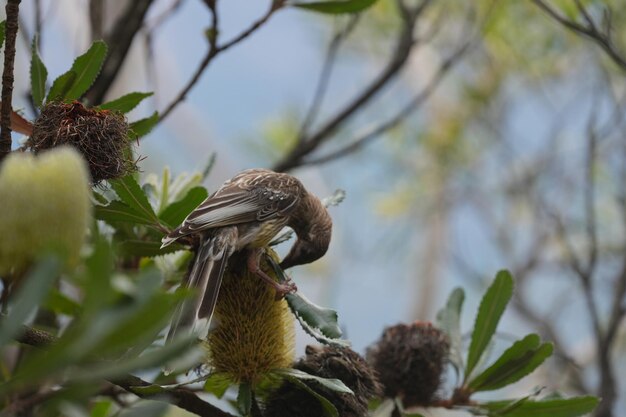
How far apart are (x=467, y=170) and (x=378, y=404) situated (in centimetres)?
551

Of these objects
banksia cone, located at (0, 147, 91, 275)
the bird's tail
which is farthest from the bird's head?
banksia cone, located at (0, 147, 91, 275)

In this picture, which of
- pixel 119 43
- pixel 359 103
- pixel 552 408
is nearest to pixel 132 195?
pixel 552 408

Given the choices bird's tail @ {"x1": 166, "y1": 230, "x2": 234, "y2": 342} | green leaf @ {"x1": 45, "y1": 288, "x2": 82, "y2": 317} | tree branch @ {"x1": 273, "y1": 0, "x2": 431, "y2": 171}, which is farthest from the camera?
tree branch @ {"x1": 273, "y1": 0, "x2": 431, "y2": 171}

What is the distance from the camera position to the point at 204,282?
84cm

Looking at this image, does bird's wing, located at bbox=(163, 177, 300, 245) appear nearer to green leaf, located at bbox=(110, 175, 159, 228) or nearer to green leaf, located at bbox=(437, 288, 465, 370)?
green leaf, located at bbox=(110, 175, 159, 228)

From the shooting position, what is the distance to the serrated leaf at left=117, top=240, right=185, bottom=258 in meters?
0.92

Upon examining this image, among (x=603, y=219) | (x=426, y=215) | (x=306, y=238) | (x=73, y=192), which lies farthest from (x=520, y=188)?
(x=73, y=192)

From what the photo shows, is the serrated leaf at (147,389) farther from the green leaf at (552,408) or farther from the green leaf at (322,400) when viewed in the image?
the green leaf at (552,408)

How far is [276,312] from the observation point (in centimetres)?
91

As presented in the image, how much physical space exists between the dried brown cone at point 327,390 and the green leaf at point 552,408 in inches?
5.9

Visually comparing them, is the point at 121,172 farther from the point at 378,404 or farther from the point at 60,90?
the point at 378,404

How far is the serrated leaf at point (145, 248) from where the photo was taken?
0.92 m

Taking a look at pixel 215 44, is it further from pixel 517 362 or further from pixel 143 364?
pixel 143 364

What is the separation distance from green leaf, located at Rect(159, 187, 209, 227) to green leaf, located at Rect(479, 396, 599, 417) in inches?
15.2
